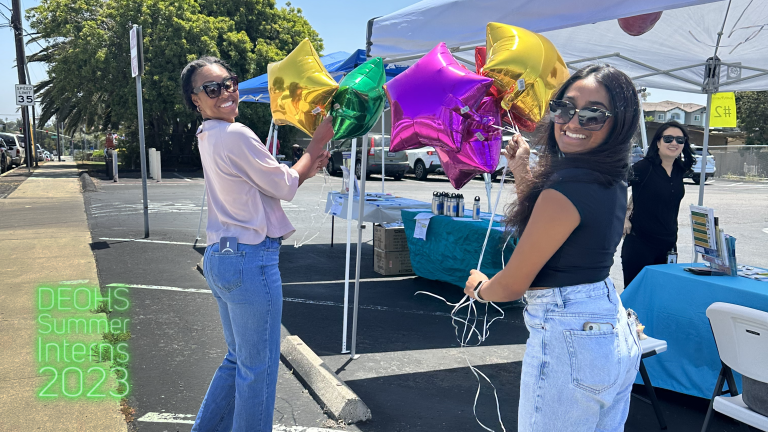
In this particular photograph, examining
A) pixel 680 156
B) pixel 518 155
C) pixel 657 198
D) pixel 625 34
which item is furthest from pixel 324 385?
pixel 625 34

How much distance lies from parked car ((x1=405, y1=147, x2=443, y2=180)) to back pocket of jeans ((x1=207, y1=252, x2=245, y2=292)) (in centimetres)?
2063

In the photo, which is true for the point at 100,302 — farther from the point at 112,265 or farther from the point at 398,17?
the point at 398,17

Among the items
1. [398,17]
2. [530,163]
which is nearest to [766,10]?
[398,17]

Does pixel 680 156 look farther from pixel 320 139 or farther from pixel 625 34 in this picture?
pixel 320 139

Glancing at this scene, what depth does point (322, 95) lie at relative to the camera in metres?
2.97

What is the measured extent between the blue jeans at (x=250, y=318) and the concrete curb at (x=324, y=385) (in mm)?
909

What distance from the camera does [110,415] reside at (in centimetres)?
330

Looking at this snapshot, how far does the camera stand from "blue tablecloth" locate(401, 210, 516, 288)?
5.59 metres

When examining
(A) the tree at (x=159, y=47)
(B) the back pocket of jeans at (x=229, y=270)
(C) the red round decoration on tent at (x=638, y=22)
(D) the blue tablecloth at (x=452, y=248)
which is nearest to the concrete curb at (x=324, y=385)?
(B) the back pocket of jeans at (x=229, y=270)

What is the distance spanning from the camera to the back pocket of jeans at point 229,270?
2.27 metres

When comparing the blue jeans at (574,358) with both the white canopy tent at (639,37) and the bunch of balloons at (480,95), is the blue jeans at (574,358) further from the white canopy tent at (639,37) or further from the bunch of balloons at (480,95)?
the white canopy tent at (639,37)

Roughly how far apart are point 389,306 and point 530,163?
4000mm

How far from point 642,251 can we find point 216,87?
3245 mm

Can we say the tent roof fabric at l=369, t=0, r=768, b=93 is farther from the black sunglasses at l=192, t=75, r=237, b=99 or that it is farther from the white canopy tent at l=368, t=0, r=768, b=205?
the black sunglasses at l=192, t=75, r=237, b=99
